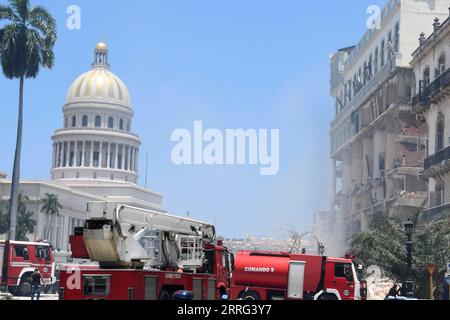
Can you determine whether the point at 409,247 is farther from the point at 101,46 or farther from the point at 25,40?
the point at 101,46

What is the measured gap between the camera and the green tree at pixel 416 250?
1484 inches

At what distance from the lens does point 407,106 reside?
208ft

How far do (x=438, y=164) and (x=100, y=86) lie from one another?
11092cm

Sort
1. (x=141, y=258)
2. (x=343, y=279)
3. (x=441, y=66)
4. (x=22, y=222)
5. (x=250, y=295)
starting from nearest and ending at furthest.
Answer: (x=141, y=258) < (x=343, y=279) < (x=250, y=295) < (x=441, y=66) < (x=22, y=222)

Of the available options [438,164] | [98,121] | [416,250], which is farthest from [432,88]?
[98,121]

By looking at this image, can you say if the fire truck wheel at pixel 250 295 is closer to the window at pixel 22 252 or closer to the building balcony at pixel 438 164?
the window at pixel 22 252

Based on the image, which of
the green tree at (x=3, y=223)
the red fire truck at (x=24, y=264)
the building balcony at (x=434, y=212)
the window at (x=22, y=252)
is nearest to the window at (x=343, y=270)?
the building balcony at (x=434, y=212)

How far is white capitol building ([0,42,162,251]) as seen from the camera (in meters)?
148

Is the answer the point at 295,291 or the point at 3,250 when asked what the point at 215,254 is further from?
the point at 3,250

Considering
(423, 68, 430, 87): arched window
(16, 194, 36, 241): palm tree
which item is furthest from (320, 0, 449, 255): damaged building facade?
(16, 194, 36, 241): palm tree

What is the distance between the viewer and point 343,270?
110ft

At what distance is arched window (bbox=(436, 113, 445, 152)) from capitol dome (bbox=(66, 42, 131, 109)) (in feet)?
349

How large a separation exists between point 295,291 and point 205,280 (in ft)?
29.0
